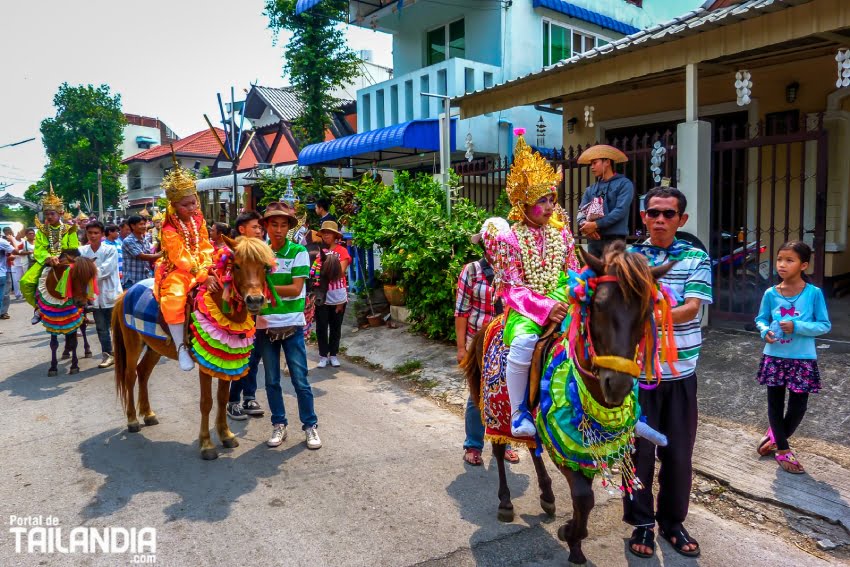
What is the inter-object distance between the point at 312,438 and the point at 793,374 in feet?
12.1

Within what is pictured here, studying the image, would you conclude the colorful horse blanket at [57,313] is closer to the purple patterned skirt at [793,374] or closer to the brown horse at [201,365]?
the brown horse at [201,365]

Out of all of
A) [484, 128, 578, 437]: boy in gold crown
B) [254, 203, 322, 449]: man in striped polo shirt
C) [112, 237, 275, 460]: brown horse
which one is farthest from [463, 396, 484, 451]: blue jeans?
[112, 237, 275, 460]: brown horse

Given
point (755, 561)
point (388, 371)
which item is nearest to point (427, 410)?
point (388, 371)

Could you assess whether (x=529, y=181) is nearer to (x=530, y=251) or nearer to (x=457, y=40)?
(x=530, y=251)

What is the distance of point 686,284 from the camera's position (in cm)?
324

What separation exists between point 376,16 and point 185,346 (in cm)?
1322

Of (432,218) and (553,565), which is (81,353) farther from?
(553,565)

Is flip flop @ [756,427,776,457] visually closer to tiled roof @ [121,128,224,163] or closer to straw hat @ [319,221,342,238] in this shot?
straw hat @ [319,221,342,238]

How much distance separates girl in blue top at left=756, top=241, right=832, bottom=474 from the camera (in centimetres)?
413

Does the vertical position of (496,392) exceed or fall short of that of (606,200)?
it falls short

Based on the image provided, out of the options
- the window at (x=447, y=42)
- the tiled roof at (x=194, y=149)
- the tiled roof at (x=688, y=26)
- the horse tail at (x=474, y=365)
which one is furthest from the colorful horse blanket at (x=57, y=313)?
the tiled roof at (x=194, y=149)

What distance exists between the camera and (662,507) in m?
3.49

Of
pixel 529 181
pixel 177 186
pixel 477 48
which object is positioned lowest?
pixel 529 181

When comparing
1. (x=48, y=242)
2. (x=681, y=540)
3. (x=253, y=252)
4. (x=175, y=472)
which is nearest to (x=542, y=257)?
(x=681, y=540)
